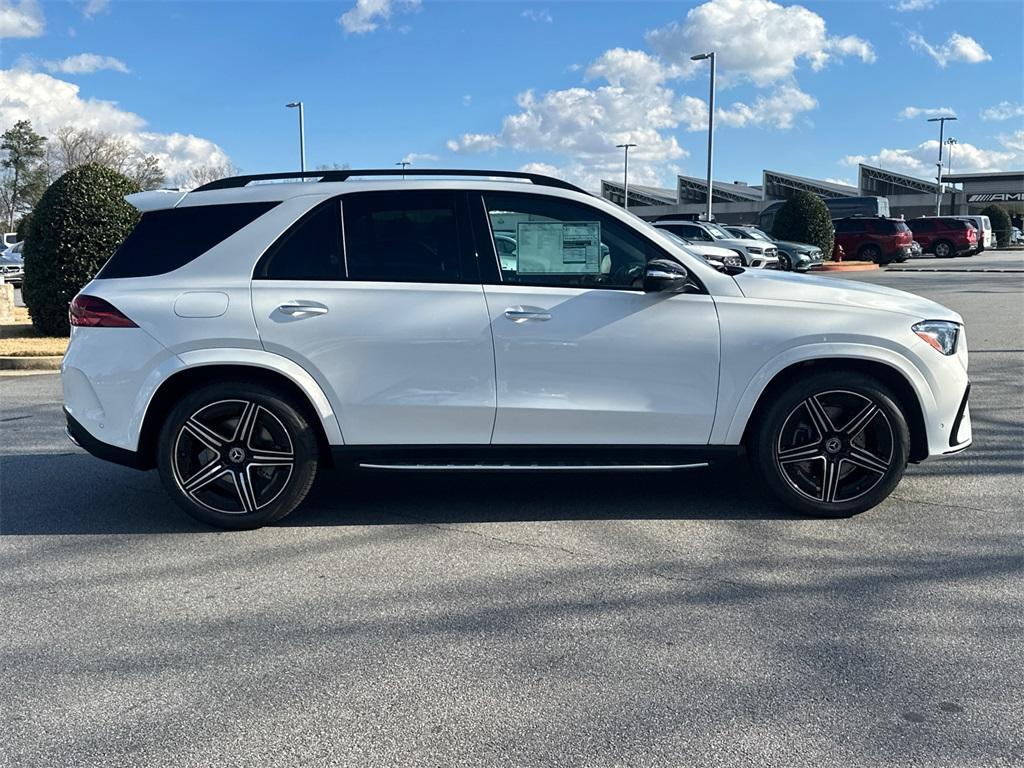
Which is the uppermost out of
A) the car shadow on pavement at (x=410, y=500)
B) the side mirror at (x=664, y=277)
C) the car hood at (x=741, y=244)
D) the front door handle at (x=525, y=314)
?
the car hood at (x=741, y=244)

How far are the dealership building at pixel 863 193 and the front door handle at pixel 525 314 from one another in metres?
71.1

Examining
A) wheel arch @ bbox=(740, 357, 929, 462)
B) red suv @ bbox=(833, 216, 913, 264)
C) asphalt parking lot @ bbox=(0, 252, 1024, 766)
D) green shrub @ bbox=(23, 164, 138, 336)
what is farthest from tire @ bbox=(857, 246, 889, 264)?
wheel arch @ bbox=(740, 357, 929, 462)

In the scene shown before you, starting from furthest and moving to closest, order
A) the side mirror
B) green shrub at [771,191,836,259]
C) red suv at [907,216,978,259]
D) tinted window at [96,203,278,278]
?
red suv at [907,216,978,259] → green shrub at [771,191,836,259] → tinted window at [96,203,278,278] → the side mirror

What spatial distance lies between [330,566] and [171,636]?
0.91 meters

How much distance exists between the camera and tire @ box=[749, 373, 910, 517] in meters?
4.81

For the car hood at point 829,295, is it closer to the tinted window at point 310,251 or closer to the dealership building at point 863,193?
the tinted window at point 310,251

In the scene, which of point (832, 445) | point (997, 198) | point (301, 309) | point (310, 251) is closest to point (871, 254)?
point (832, 445)

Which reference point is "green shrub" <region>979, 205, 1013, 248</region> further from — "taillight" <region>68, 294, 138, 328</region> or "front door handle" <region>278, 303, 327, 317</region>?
"taillight" <region>68, 294, 138, 328</region>

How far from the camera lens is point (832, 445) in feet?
16.0

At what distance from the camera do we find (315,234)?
4.89m

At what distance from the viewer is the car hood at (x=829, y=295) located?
4.84 metres

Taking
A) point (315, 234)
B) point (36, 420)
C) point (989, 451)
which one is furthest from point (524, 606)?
point (36, 420)

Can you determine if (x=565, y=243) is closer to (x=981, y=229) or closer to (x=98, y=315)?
(x=98, y=315)

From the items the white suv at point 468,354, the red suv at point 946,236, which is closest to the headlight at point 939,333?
the white suv at point 468,354
